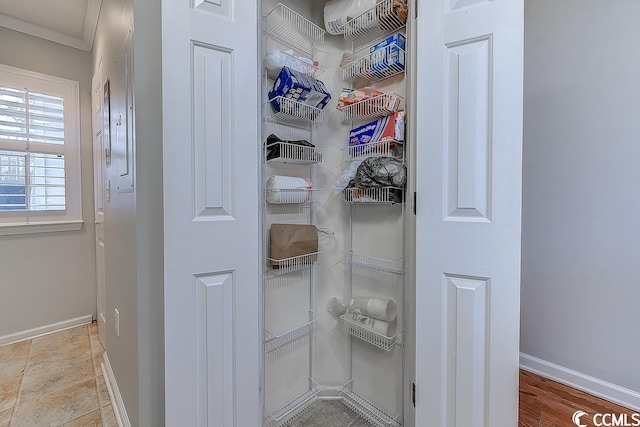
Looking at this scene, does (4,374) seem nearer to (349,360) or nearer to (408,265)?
(349,360)

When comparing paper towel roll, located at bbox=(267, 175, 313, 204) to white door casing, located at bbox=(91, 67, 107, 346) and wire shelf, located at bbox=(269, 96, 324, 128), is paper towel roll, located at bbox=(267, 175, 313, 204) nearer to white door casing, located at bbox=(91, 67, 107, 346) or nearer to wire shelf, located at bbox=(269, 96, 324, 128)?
wire shelf, located at bbox=(269, 96, 324, 128)

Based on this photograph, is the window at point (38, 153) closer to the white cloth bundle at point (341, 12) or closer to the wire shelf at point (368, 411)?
the white cloth bundle at point (341, 12)

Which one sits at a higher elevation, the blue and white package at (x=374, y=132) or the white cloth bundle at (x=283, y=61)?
the white cloth bundle at (x=283, y=61)

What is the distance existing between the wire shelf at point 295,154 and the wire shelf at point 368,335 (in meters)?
0.87

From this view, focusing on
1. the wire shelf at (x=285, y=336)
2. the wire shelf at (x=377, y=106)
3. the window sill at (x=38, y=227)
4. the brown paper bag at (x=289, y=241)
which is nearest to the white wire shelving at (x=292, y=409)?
the wire shelf at (x=285, y=336)

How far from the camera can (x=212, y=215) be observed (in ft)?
3.36

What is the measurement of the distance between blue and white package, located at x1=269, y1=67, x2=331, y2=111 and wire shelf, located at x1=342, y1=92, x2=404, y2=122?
6.5 inches

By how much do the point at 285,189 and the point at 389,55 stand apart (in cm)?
80

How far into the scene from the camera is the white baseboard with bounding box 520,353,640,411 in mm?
1472

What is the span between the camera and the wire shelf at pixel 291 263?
134 centimetres

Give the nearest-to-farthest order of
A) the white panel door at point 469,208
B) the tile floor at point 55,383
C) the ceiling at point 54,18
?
the white panel door at point 469,208 → the tile floor at point 55,383 → the ceiling at point 54,18

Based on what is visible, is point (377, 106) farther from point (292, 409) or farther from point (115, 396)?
point (115, 396)

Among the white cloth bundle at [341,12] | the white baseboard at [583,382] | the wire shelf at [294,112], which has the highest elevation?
the white cloth bundle at [341,12]

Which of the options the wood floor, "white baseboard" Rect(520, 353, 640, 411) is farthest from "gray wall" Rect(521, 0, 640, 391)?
the wood floor
